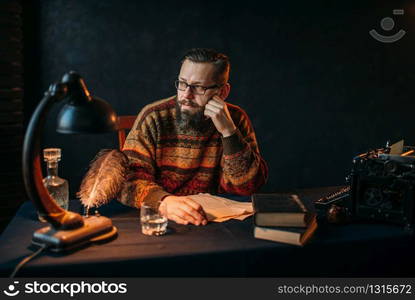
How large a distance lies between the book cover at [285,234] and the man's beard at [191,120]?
865 millimetres

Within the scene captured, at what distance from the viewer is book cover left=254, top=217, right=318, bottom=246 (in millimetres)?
1614

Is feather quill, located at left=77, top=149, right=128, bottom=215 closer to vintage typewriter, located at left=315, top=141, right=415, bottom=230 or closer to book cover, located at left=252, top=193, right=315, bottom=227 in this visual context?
book cover, located at left=252, top=193, right=315, bottom=227

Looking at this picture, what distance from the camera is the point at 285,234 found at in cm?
162

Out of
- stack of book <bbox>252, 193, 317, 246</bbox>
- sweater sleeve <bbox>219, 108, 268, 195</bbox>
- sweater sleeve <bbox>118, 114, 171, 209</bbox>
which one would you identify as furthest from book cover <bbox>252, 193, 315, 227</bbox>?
sweater sleeve <bbox>219, 108, 268, 195</bbox>

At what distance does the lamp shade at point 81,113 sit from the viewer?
1.44m

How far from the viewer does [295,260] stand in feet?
5.30

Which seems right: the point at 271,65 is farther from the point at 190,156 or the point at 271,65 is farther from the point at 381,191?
the point at 381,191

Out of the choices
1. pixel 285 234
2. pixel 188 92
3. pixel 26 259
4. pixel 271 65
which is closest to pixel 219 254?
pixel 285 234

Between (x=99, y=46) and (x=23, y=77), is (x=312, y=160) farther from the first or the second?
(x=23, y=77)

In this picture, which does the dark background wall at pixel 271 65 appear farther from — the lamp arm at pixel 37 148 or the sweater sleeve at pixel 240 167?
the lamp arm at pixel 37 148

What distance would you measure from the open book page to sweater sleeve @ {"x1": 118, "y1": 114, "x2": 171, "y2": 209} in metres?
0.18

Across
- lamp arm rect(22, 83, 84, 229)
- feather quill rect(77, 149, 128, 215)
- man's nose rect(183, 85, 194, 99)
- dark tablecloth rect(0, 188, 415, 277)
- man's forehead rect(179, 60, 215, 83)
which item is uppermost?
man's forehead rect(179, 60, 215, 83)

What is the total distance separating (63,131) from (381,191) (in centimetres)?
123

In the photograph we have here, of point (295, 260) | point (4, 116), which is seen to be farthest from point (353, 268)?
point (4, 116)
